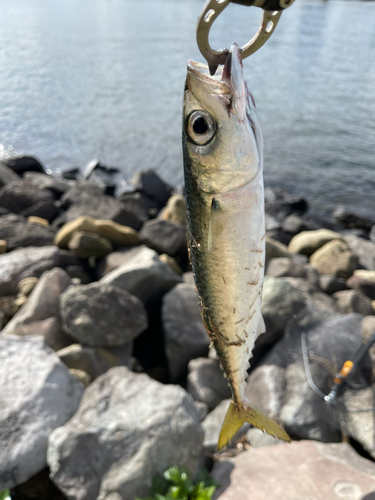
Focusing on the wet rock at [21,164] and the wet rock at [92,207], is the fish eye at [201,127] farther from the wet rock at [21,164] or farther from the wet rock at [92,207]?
the wet rock at [21,164]

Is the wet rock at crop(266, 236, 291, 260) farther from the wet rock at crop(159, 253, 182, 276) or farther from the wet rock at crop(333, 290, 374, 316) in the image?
the wet rock at crop(159, 253, 182, 276)

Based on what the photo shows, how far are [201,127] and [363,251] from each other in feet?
33.4

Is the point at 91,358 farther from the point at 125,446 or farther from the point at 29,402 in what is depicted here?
the point at 125,446

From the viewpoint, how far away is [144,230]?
27.3 feet

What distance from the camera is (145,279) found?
6.25 meters

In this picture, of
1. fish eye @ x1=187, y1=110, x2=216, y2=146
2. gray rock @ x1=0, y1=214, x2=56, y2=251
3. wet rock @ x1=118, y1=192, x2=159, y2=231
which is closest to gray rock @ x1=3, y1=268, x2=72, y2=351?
gray rock @ x1=0, y1=214, x2=56, y2=251

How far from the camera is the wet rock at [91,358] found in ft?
16.9

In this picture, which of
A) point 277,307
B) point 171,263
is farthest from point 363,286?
point 171,263

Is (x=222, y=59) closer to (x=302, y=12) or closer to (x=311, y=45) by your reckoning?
(x=311, y=45)

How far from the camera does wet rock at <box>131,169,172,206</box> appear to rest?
13953 millimetres

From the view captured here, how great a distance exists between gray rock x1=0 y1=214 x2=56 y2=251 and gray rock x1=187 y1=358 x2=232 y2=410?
460 cm

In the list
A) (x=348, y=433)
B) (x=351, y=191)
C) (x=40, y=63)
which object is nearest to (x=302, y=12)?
(x=40, y=63)

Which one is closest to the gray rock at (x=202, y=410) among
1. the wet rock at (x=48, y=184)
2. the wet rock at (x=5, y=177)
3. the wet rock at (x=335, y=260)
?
the wet rock at (x=335, y=260)

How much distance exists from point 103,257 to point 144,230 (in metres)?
1.19
